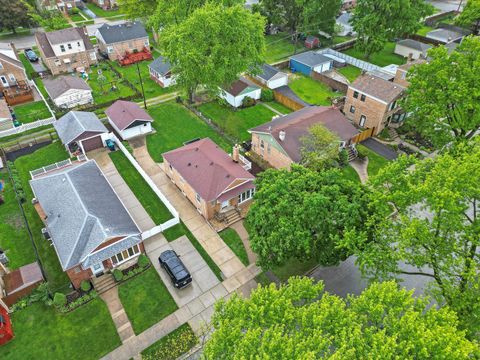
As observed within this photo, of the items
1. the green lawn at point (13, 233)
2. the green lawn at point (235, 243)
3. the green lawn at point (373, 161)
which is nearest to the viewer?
the green lawn at point (13, 233)

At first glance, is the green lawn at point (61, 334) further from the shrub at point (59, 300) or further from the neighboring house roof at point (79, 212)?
the neighboring house roof at point (79, 212)

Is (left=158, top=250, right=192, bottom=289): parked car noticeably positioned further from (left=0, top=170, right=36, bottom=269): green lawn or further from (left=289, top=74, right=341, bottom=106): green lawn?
(left=289, top=74, right=341, bottom=106): green lawn

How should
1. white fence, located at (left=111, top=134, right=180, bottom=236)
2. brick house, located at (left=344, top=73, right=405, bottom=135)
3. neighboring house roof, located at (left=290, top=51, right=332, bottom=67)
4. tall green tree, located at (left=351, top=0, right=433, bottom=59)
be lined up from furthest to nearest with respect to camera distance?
neighboring house roof, located at (left=290, top=51, right=332, bottom=67) → tall green tree, located at (left=351, top=0, right=433, bottom=59) → brick house, located at (left=344, top=73, right=405, bottom=135) → white fence, located at (left=111, top=134, right=180, bottom=236)

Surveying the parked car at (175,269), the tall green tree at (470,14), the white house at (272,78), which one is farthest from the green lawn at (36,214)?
the tall green tree at (470,14)

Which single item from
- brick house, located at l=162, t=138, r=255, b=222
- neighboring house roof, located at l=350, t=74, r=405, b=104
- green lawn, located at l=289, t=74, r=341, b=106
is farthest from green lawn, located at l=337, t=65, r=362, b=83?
brick house, located at l=162, t=138, r=255, b=222

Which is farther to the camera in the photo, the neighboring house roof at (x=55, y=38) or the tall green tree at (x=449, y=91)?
the neighboring house roof at (x=55, y=38)

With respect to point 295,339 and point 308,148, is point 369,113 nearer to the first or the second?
point 308,148
